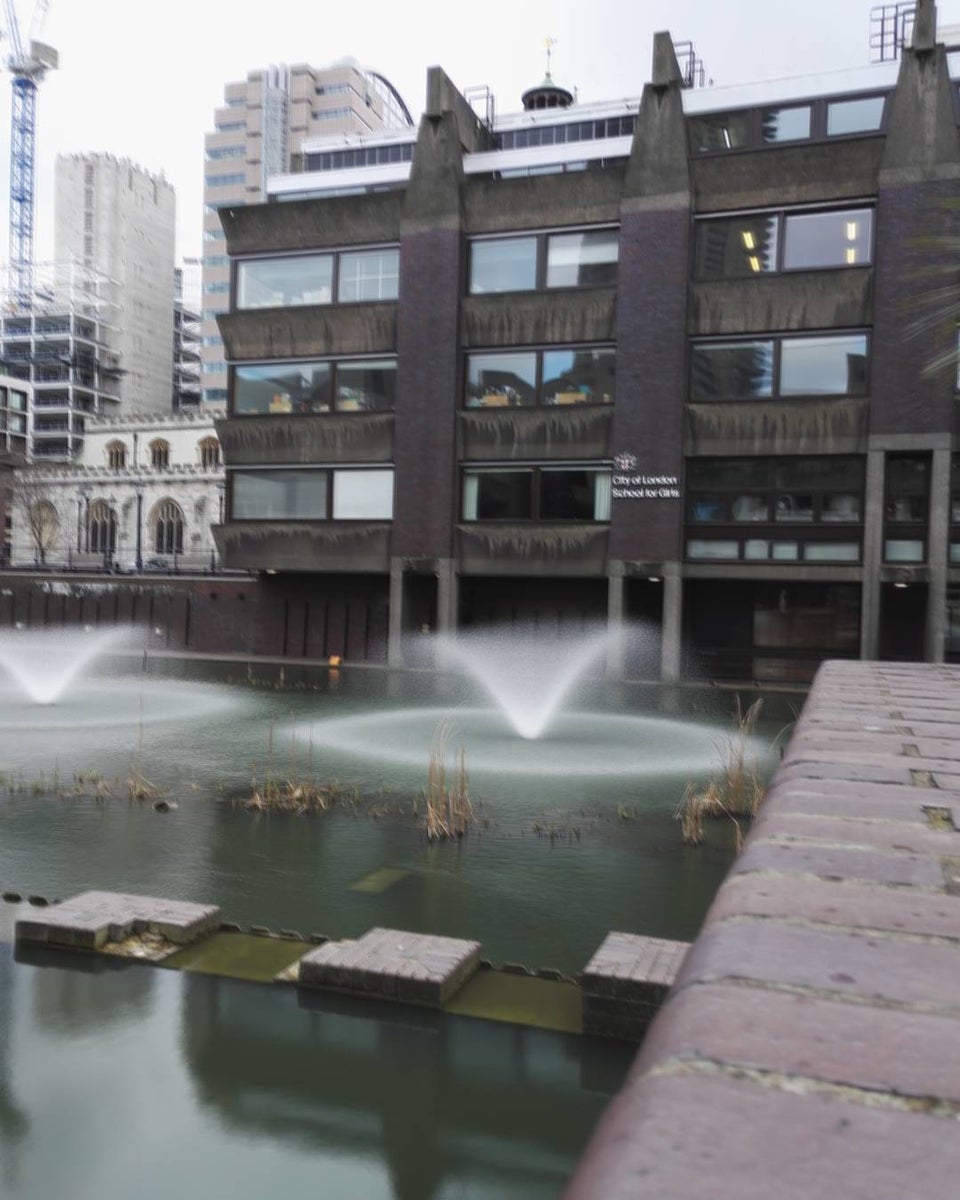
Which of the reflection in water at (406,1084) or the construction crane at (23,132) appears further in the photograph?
the construction crane at (23,132)

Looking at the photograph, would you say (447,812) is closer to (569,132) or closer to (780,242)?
(780,242)

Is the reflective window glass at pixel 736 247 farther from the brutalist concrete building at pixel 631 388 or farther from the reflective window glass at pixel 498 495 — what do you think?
the reflective window glass at pixel 498 495

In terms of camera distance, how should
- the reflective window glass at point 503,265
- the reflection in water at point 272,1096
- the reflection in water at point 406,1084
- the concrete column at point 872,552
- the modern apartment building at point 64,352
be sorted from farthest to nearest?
the modern apartment building at point 64,352, the reflective window glass at point 503,265, the concrete column at point 872,552, the reflection in water at point 406,1084, the reflection in water at point 272,1096

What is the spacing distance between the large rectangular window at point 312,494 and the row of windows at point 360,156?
16.6 meters

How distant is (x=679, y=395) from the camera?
3078cm

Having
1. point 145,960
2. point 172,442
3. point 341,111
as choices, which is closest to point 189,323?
point 341,111

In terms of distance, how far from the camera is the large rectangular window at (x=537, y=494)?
106ft

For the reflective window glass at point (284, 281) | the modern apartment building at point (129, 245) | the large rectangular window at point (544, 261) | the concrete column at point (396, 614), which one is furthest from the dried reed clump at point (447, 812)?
the modern apartment building at point (129, 245)

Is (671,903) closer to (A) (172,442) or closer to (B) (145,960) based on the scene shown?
(B) (145,960)

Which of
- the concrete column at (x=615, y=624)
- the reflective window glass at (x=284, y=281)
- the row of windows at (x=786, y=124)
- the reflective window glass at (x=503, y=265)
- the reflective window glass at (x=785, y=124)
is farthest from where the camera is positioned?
the reflective window glass at (x=284, y=281)

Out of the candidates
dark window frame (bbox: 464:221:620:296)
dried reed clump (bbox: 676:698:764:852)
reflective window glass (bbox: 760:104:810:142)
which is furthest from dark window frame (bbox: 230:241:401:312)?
dried reed clump (bbox: 676:698:764:852)

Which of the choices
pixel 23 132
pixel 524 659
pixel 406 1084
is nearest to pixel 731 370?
pixel 524 659

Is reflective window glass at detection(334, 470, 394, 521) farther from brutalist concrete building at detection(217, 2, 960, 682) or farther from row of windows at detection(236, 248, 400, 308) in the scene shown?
row of windows at detection(236, 248, 400, 308)

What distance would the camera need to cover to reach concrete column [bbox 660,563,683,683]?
102ft
